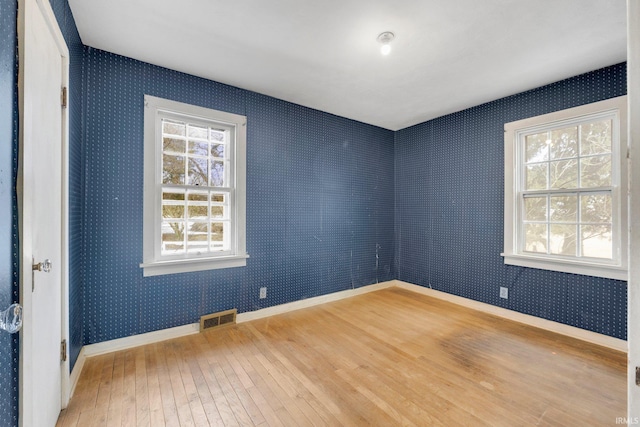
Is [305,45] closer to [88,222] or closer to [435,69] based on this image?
[435,69]

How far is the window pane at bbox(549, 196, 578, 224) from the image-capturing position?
285 centimetres

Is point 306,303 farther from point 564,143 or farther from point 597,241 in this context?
point 564,143

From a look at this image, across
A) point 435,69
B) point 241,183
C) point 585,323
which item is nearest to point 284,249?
point 241,183

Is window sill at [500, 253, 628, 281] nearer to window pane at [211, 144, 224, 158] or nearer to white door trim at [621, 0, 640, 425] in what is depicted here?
white door trim at [621, 0, 640, 425]

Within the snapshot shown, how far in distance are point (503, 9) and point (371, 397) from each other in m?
2.75

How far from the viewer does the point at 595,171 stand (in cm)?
271

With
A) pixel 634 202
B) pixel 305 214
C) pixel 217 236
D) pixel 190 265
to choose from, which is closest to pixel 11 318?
pixel 634 202

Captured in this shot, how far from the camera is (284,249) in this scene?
11.2 feet

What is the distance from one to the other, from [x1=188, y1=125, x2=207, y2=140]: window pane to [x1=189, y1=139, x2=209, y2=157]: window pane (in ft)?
0.21

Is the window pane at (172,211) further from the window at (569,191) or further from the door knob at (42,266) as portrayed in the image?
the window at (569,191)

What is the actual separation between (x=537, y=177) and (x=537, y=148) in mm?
328

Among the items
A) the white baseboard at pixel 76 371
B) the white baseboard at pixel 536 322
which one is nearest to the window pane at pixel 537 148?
the white baseboard at pixel 536 322

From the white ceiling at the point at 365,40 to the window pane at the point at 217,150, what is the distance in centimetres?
68

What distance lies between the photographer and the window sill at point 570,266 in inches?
99.2
